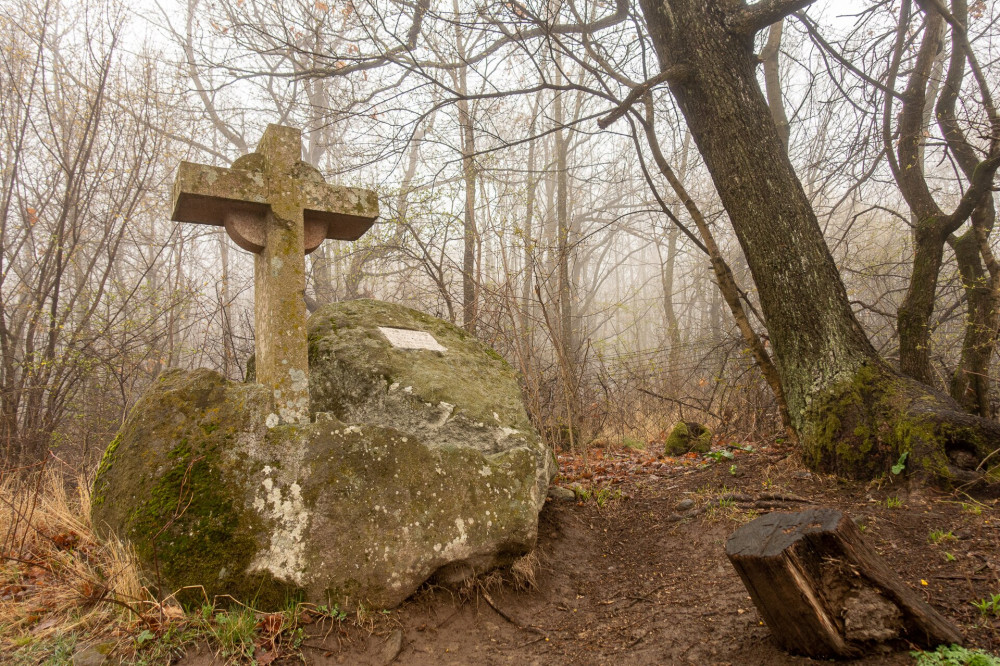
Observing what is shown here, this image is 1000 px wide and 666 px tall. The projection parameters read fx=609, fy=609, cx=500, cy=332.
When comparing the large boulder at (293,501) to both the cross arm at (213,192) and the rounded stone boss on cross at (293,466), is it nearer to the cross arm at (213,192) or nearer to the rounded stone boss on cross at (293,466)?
the rounded stone boss on cross at (293,466)

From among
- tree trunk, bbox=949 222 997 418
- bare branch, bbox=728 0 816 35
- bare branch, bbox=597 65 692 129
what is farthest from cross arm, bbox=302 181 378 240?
tree trunk, bbox=949 222 997 418

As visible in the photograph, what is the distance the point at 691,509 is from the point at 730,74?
3752mm

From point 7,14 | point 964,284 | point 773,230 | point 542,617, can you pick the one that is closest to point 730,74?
point 773,230

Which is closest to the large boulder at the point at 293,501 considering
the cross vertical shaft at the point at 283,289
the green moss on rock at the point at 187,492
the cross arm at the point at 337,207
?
the green moss on rock at the point at 187,492

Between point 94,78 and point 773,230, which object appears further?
point 94,78

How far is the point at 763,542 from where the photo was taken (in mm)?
2623

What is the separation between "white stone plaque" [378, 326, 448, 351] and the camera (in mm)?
4598

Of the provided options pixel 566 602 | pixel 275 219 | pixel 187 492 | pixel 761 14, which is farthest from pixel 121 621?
pixel 761 14

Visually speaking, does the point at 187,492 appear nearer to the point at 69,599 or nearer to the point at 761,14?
the point at 69,599

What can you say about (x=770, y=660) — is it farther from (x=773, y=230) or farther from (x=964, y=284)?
(x=964, y=284)

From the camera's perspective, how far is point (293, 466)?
335cm

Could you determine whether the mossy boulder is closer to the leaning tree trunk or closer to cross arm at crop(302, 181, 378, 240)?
the leaning tree trunk

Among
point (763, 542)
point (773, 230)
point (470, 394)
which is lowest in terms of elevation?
point (763, 542)

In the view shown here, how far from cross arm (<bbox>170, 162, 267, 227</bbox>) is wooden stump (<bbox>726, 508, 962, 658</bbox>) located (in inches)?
130
